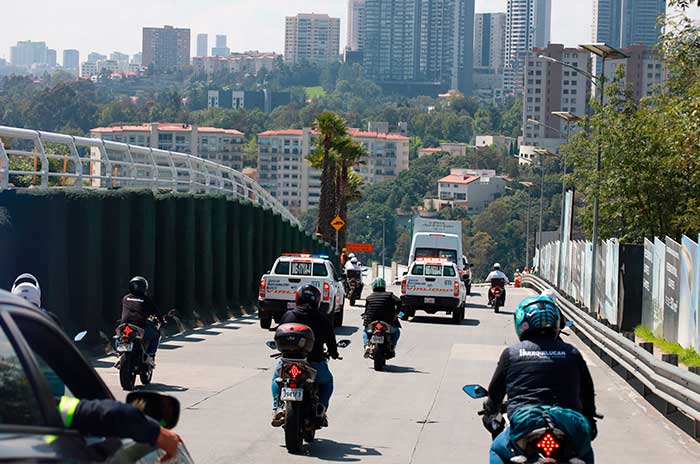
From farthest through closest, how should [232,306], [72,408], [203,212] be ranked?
[232,306], [203,212], [72,408]

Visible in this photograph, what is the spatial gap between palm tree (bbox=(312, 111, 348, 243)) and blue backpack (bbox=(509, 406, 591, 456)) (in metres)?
69.8

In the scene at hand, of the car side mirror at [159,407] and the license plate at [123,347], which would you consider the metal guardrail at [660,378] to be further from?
the car side mirror at [159,407]

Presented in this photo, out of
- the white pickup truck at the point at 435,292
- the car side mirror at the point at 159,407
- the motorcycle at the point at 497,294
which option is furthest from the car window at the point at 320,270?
the car side mirror at the point at 159,407

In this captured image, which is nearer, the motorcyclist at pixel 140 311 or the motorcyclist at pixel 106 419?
the motorcyclist at pixel 106 419

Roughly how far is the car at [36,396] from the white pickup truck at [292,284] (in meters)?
24.3

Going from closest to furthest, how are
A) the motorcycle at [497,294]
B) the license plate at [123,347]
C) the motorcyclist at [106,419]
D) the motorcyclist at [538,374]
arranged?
1. the motorcyclist at [106,419]
2. the motorcyclist at [538,374]
3. the license plate at [123,347]
4. the motorcycle at [497,294]

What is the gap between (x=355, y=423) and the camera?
47.9ft

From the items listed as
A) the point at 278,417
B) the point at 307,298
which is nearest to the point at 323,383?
the point at 278,417

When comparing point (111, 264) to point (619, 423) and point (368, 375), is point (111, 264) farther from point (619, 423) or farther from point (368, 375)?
point (619, 423)

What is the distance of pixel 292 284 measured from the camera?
29.8 m

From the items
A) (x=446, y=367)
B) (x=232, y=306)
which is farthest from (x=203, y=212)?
(x=446, y=367)

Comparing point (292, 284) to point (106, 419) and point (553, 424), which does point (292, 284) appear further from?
point (106, 419)

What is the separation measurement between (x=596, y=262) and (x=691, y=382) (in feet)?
77.5

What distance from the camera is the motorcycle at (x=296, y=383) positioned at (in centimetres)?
1208
